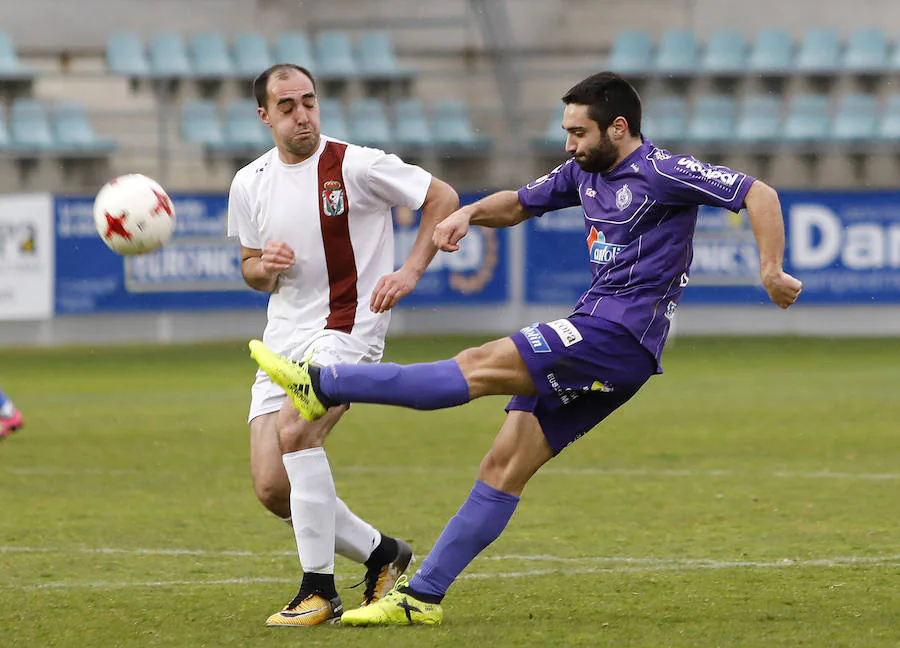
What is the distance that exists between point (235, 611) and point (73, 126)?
17282 mm

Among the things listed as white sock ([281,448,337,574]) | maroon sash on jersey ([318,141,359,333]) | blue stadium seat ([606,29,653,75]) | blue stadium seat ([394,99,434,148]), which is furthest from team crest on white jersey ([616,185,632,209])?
blue stadium seat ([606,29,653,75])

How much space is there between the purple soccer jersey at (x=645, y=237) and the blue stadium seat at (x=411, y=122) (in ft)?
55.3

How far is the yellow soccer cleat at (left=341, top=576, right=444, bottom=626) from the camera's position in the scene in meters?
4.91

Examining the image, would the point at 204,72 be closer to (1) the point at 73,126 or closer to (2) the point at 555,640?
(1) the point at 73,126

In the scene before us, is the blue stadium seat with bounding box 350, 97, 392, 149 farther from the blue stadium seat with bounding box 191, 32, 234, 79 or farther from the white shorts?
the white shorts

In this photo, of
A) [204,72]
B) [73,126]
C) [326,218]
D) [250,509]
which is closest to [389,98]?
[204,72]

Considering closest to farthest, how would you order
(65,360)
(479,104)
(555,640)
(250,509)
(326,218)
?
(555,640), (326,218), (250,509), (65,360), (479,104)

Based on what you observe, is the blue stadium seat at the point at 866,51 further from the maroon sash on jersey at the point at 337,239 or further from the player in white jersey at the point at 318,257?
the maroon sash on jersey at the point at 337,239

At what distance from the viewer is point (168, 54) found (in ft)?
74.2

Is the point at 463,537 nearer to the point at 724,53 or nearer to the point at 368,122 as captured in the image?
the point at 368,122

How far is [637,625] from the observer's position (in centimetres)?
484

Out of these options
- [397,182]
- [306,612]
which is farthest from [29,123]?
[306,612]

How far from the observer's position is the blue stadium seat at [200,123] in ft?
70.4

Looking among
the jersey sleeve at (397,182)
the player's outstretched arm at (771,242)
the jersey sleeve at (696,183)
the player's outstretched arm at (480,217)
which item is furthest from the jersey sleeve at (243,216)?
the player's outstretched arm at (771,242)
